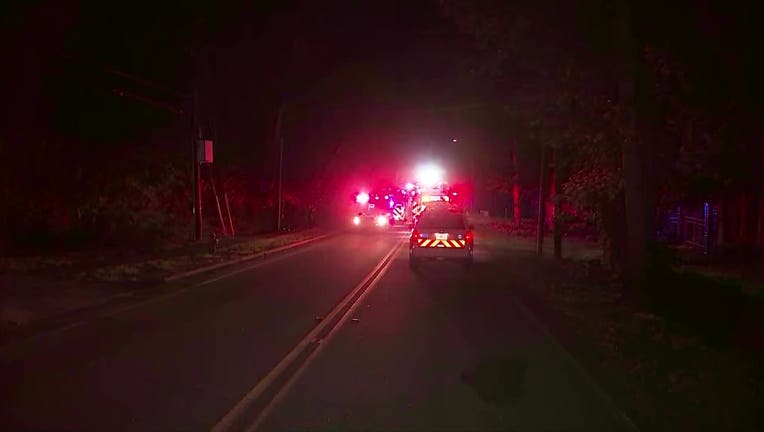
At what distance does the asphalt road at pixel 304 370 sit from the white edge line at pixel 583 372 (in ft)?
0.18

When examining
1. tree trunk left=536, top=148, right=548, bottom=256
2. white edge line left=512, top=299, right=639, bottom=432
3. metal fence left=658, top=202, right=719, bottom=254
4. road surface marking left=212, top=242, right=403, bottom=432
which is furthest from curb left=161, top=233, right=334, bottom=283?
metal fence left=658, top=202, right=719, bottom=254

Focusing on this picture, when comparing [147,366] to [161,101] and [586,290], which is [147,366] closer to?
[586,290]

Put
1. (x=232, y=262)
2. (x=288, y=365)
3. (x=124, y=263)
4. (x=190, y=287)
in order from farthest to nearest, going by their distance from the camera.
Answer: (x=232, y=262)
(x=124, y=263)
(x=190, y=287)
(x=288, y=365)

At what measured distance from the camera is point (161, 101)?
3281 cm

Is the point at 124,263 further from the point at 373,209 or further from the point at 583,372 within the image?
the point at 373,209

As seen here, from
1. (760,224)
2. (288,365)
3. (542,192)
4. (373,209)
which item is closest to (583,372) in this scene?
(288,365)

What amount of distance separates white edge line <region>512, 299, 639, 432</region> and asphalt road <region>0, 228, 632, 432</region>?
5 cm

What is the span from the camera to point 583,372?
31.4 feet

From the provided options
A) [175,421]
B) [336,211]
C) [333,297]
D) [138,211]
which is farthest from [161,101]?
[336,211]

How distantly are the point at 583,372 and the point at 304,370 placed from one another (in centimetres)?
325

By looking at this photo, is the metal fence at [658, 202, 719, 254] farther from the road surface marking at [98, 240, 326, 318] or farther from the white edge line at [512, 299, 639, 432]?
the white edge line at [512, 299, 639, 432]

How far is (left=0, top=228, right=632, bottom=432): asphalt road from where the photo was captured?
747cm

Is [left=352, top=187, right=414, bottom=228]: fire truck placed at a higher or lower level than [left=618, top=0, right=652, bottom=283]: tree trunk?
lower

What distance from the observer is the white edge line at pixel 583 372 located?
7.54 m
